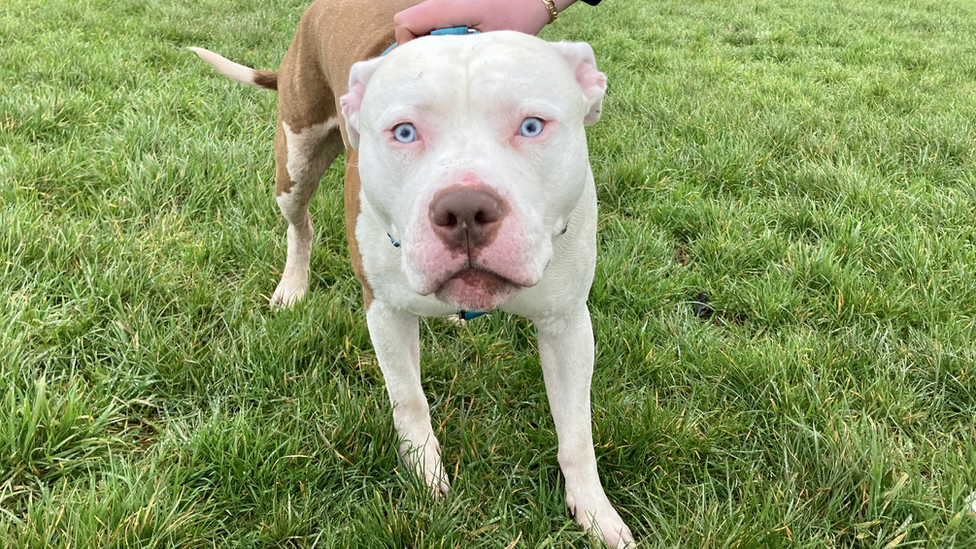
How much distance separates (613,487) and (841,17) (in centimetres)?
886

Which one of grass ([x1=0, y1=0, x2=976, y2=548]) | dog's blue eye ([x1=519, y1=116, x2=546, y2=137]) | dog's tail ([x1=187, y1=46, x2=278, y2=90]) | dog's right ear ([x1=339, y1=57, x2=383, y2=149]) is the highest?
dog's blue eye ([x1=519, y1=116, x2=546, y2=137])

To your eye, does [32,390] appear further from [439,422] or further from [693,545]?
[693,545]

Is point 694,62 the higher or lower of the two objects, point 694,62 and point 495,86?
the lower

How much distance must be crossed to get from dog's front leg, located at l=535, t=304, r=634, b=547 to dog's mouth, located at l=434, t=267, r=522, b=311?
0.46m

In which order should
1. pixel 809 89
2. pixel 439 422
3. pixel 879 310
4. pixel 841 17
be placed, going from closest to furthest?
pixel 439 422
pixel 879 310
pixel 809 89
pixel 841 17

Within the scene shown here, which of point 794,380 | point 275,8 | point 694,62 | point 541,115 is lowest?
point 275,8

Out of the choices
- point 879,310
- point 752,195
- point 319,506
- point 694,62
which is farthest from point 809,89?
point 319,506

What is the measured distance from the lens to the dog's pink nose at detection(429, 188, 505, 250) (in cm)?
132

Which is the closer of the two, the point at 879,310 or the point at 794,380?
the point at 794,380

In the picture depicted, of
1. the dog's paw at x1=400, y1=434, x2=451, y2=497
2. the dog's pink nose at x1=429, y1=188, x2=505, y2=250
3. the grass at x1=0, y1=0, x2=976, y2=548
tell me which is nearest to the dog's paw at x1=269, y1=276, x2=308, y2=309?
the grass at x1=0, y1=0, x2=976, y2=548

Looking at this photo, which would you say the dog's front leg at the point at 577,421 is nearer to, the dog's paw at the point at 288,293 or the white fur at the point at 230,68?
the dog's paw at the point at 288,293

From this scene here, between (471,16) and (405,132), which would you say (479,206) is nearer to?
(405,132)

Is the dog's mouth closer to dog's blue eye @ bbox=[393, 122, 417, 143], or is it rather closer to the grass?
dog's blue eye @ bbox=[393, 122, 417, 143]

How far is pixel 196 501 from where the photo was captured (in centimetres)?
186
